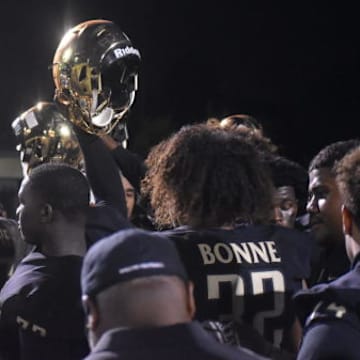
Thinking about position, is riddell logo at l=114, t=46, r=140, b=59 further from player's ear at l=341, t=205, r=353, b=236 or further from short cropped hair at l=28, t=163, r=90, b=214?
player's ear at l=341, t=205, r=353, b=236

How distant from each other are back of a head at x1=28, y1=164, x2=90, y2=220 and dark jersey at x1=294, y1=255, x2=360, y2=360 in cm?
97

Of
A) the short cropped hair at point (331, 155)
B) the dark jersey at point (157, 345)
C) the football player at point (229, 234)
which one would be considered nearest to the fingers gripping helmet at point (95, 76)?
the football player at point (229, 234)

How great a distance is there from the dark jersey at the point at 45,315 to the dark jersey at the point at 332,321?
81 cm

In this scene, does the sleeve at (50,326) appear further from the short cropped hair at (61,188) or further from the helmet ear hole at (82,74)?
the helmet ear hole at (82,74)

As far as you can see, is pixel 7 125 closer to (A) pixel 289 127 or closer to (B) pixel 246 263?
(A) pixel 289 127

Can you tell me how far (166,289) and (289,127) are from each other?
30.9 feet

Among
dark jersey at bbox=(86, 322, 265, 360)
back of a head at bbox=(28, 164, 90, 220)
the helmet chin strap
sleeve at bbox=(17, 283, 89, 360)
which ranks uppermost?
the helmet chin strap

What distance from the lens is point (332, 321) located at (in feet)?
6.70

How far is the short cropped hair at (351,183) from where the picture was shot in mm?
2221

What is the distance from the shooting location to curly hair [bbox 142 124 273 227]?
8.23 feet

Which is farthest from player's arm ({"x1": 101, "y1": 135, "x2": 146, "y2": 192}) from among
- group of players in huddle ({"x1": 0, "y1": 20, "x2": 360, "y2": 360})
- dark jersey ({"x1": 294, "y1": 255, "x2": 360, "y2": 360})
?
dark jersey ({"x1": 294, "y1": 255, "x2": 360, "y2": 360})

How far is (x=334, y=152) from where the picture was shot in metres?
3.24

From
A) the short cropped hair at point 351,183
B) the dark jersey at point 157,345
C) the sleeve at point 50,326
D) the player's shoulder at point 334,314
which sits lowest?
the sleeve at point 50,326

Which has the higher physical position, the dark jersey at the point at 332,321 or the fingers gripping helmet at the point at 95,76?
the fingers gripping helmet at the point at 95,76
